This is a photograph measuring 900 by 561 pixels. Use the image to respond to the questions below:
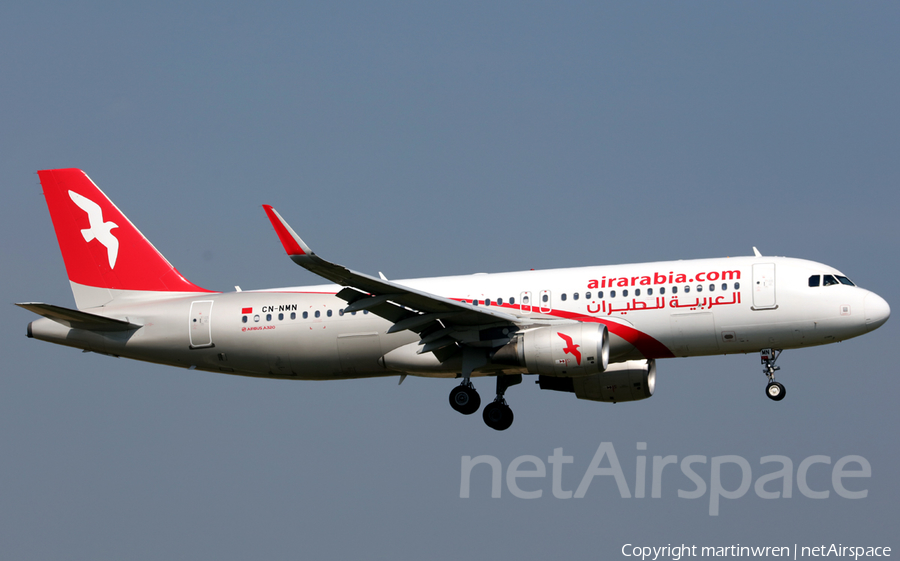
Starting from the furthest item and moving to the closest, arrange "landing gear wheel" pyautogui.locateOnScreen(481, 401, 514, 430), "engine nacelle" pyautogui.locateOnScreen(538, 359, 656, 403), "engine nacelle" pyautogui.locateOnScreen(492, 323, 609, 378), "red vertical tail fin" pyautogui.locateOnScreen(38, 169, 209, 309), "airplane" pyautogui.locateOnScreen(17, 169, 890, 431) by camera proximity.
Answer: "red vertical tail fin" pyautogui.locateOnScreen(38, 169, 209, 309), "engine nacelle" pyautogui.locateOnScreen(538, 359, 656, 403), "landing gear wheel" pyautogui.locateOnScreen(481, 401, 514, 430), "airplane" pyautogui.locateOnScreen(17, 169, 890, 431), "engine nacelle" pyautogui.locateOnScreen(492, 323, 609, 378)

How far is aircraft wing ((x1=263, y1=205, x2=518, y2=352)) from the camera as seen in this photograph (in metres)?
27.6

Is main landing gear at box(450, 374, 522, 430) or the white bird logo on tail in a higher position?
the white bird logo on tail

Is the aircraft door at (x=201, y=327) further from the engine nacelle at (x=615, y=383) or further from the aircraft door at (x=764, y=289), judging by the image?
the aircraft door at (x=764, y=289)

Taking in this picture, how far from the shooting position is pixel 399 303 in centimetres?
3172

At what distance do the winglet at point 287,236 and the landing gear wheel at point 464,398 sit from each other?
8.66 meters

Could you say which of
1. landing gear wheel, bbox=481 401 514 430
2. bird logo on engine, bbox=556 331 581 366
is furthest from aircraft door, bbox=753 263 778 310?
landing gear wheel, bbox=481 401 514 430

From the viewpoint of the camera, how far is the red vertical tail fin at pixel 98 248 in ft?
124

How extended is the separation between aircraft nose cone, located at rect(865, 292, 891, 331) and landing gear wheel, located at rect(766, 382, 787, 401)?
306 cm

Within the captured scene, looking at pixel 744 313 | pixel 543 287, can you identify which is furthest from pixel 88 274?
pixel 744 313

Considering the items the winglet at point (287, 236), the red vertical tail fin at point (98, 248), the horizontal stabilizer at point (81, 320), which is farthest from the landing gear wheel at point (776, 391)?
the horizontal stabilizer at point (81, 320)

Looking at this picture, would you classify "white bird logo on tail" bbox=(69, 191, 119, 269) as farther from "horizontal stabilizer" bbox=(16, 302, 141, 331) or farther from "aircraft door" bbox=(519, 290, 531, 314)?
"aircraft door" bbox=(519, 290, 531, 314)

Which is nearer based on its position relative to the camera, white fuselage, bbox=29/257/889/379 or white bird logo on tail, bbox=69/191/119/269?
white fuselage, bbox=29/257/889/379

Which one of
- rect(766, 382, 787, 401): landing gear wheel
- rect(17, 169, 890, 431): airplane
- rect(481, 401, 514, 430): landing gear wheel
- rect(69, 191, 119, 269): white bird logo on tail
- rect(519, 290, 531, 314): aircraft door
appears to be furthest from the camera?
rect(69, 191, 119, 269): white bird logo on tail

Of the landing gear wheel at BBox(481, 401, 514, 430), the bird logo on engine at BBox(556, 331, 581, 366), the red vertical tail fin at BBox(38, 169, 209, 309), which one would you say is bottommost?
the landing gear wheel at BBox(481, 401, 514, 430)
